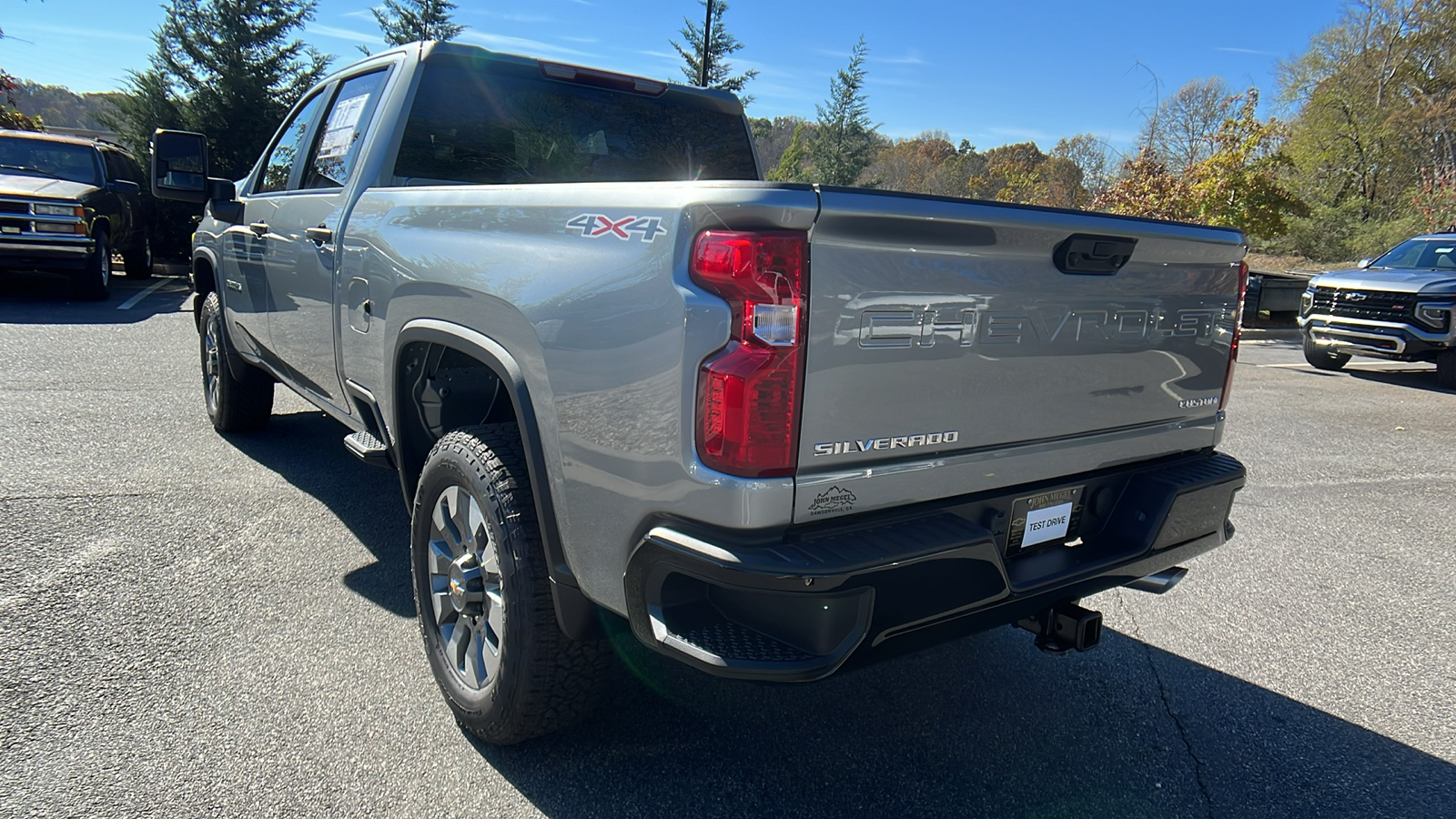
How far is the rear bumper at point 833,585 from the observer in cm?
182

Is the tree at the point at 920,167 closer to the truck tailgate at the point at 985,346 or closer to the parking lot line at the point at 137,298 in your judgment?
the parking lot line at the point at 137,298

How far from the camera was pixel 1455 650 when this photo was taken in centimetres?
350

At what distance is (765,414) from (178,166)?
161 inches

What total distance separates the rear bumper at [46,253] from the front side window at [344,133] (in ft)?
30.6

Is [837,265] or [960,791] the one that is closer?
[837,265]

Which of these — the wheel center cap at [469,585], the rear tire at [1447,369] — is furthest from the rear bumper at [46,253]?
the rear tire at [1447,369]

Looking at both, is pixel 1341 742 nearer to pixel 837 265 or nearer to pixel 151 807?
pixel 837 265

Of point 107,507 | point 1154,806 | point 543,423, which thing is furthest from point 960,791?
point 107,507

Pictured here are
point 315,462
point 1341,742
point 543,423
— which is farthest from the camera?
point 315,462

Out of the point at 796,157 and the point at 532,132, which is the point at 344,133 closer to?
the point at 532,132

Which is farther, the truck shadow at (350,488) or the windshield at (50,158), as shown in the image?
the windshield at (50,158)

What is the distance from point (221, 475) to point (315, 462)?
511mm

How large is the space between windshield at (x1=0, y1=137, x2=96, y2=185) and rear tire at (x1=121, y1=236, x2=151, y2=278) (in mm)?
1711

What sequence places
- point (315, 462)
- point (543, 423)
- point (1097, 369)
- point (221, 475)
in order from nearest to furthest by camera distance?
point (543, 423), point (1097, 369), point (221, 475), point (315, 462)
